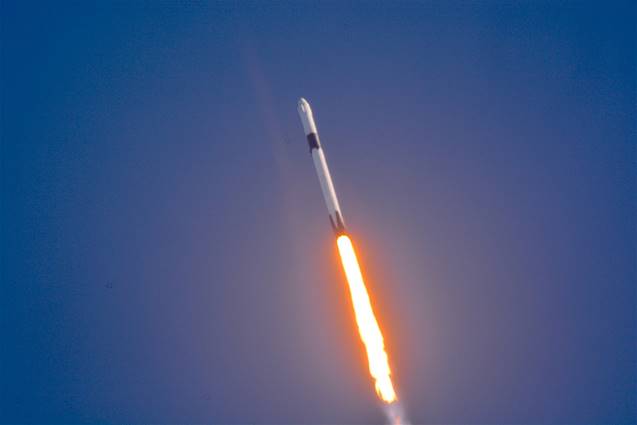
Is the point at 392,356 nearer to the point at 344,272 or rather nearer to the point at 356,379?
the point at 356,379

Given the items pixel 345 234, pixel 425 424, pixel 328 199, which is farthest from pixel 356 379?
pixel 328 199

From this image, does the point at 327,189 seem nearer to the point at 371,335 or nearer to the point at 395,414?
the point at 371,335

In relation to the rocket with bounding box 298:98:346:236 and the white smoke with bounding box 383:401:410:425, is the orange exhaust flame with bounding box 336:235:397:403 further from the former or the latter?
the rocket with bounding box 298:98:346:236

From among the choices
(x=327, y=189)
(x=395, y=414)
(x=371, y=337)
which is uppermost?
(x=327, y=189)

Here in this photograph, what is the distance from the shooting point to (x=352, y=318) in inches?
224

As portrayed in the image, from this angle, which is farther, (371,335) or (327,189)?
(371,335)

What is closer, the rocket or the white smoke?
the rocket

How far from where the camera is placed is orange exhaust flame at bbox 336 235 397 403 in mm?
5480

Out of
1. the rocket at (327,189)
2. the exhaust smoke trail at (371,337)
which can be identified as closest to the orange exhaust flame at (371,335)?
the exhaust smoke trail at (371,337)

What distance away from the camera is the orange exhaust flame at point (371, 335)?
5480 mm

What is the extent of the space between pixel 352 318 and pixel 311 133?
2.23 metres

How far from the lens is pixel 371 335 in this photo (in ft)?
18.2

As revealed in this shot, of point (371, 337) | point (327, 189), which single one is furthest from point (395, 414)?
point (327, 189)

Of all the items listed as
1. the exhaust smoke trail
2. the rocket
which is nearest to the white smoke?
the exhaust smoke trail
